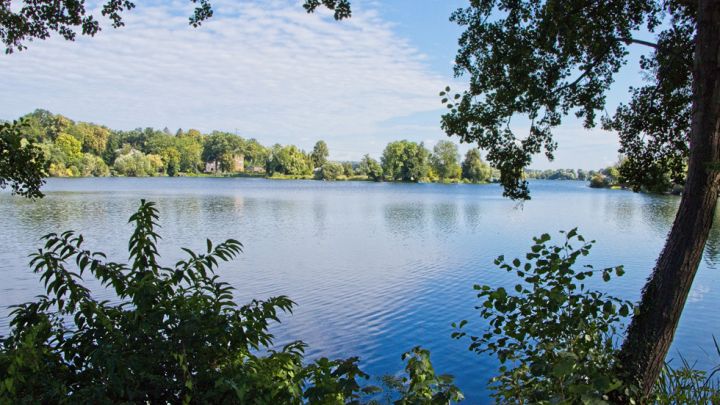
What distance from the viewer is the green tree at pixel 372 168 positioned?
10956 centimetres

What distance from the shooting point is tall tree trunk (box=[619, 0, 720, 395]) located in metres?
4.14

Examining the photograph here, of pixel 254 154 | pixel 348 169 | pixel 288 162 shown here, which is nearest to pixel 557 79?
pixel 348 169

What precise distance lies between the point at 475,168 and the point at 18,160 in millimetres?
106823

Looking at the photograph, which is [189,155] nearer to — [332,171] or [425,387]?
[332,171]

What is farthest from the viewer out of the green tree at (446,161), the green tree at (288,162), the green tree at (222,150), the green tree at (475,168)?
the green tree at (222,150)

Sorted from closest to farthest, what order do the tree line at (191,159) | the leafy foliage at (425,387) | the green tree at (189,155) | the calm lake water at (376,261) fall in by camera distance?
the leafy foliage at (425,387)
the calm lake water at (376,261)
the tree line at (191,159)
the green tree at (189,155)

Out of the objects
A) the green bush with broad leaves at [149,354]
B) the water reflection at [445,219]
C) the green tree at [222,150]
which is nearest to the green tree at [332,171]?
the green tree at [222,150]

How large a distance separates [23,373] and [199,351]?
2.73 feet

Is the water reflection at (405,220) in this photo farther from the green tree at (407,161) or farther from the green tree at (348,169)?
the green tree at (348,169)

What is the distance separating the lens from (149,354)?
2611 mm

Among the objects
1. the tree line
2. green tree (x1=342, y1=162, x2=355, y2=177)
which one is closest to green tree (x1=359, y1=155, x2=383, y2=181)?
the tree line

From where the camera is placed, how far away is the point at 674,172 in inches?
244

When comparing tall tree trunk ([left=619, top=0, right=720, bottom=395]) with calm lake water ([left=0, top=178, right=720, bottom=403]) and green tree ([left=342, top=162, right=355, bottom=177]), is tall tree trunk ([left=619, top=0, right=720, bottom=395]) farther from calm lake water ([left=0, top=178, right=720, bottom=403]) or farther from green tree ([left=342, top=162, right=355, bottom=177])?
green tree ([left=342, top=162, right=355, bottom=177])

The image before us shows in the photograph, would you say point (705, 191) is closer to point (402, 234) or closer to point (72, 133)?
point (402, 234)
